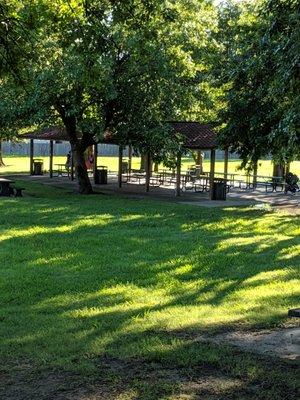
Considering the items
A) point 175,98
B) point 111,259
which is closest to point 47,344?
point 111,259

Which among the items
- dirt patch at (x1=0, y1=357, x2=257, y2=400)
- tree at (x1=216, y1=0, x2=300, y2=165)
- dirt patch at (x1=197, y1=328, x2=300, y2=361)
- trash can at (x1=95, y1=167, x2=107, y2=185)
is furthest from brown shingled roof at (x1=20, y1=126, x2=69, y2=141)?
dirt patch at (x1=0, y1=357, x2=257, y2=400)

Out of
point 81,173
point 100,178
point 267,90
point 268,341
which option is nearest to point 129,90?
point 81,173

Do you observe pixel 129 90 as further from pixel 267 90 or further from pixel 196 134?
pixel 267 90

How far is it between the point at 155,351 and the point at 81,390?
109 centimetres

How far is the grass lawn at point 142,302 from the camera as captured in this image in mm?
4794

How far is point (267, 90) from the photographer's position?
404 inches

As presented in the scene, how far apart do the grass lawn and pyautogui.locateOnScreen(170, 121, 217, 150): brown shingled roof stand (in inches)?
319

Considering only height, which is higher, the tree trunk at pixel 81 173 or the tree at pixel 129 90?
the tree at pixel 129 90

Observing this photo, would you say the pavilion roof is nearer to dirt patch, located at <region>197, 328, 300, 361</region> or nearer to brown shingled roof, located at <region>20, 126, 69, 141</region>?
brown shingled roof, located at <region>20, 126, 69, 141</region>

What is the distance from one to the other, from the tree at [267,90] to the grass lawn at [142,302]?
2.02 metres

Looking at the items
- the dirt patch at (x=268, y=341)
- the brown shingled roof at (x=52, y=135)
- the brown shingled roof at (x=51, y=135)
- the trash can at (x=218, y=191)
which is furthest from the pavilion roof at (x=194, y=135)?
the dirt patch at (x=268, y=341)

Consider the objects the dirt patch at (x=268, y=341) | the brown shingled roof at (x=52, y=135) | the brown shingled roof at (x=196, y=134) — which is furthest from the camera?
the brown shingled roof at (x=52, y=135)

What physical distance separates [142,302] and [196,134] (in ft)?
60.0

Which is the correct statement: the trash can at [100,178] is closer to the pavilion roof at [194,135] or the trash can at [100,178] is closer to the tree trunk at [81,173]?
the pavilion roof at [194,135]
